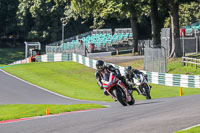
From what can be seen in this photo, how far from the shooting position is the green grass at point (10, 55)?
68625 mm

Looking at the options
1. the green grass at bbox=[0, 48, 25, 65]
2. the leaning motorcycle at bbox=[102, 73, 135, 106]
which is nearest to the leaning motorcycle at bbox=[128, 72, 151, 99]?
the leaning motorcycle at bbox=[102, 73, 135, 106]

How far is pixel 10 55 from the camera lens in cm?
7050

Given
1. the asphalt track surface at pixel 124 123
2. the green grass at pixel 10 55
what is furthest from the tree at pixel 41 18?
the asphalt track surface at pixel 124 123

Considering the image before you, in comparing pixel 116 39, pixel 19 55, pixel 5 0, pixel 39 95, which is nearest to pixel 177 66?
pixel 39 95

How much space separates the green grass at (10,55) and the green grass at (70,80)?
24.2m

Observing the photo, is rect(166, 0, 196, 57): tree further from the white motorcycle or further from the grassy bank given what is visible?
the white motorcycle

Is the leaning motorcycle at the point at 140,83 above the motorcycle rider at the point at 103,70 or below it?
below

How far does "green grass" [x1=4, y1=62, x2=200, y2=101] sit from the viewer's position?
26891mm

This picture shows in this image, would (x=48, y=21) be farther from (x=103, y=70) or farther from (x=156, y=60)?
(x=103, y=70)

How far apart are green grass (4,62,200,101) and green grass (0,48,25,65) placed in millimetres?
24174

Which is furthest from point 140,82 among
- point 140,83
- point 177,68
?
point 177,68

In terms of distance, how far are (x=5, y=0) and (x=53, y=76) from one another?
44.3 meters

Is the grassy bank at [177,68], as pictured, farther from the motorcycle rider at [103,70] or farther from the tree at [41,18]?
the tree at [41,18]

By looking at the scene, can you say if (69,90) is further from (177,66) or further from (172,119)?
(172,119)
